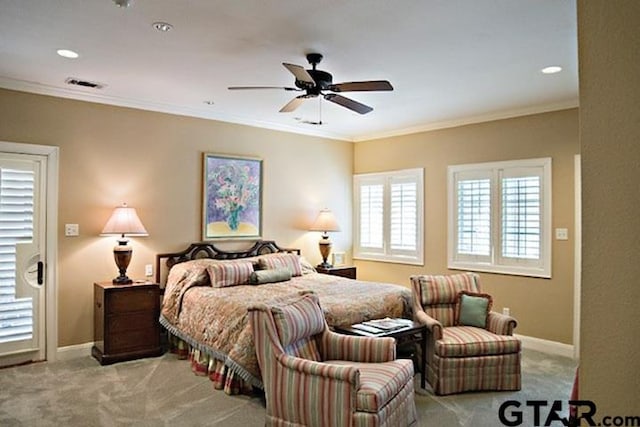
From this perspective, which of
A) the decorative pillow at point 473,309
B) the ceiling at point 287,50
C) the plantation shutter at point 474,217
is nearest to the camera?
the ceiling at point 287,50

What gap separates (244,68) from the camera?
4.00 metres

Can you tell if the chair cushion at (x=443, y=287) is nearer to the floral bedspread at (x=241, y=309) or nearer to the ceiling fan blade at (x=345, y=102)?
the floral bedspread at (x=241, y=309)

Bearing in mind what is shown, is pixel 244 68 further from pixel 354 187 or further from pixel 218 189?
pixel 354 187

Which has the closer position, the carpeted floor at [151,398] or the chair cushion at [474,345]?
the carpeted floor at [151,398]

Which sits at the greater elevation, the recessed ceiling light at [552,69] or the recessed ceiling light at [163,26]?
the recessed ceiling light at [552,69]

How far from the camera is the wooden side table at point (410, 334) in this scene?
3.72 meters

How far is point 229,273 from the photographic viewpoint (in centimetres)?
503

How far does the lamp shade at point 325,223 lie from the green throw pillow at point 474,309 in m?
2.65

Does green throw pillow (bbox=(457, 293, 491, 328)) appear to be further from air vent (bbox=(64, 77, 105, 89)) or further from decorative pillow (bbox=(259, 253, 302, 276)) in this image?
air vent (bbox=(64, 77, 105, 89))

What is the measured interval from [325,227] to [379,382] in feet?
12.9

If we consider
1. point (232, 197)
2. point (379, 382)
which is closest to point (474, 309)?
point (379, 382)

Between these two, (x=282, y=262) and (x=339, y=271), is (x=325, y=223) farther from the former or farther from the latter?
(x=282, y=262)

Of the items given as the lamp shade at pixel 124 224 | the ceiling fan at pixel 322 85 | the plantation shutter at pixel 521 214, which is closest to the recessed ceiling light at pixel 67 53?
the ceiling fan at pixel 322 85

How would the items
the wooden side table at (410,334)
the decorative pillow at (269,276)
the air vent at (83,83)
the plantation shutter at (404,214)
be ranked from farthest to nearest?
1. the plantation shutter at (404,214)
2. the decorative pillow at (269,276)
3. the air vent at (83,83)
4. the wooden side table at (410,334)
